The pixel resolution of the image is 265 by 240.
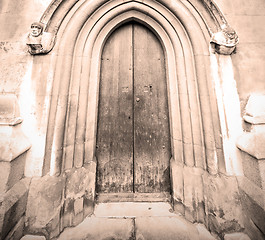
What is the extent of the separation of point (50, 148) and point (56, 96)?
73cm

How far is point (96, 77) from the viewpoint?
6.80 ft

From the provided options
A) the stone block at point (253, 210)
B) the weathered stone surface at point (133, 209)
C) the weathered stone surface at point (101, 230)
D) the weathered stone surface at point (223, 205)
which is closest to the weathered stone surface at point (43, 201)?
the weathered stone surface at point (101, 230)

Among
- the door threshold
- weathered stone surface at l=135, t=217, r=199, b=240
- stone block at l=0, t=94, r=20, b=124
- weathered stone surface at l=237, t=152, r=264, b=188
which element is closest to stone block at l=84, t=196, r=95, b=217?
the door threshold

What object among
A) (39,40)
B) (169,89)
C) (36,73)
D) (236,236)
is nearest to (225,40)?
(169,89)

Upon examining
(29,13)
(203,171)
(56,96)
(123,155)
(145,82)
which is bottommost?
(203,171)

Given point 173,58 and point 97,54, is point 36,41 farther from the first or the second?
point 173,58

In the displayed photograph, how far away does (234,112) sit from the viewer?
1735 mm

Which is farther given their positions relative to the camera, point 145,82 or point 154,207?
point 145,82

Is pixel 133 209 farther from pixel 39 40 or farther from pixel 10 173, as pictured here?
pixel 39 40

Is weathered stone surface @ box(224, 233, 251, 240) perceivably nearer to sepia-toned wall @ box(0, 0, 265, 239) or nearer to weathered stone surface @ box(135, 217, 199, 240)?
sepia-toned wall @ box(0, 0, 265, 239)

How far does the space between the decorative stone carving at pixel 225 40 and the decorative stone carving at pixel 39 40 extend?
237cm

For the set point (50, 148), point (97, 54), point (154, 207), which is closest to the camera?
point (50, 148)

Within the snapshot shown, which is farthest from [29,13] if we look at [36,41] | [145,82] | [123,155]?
[123,155]

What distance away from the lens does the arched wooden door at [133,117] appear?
2.11 meters
